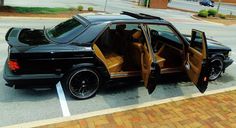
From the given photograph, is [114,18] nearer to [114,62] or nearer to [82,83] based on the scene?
[114,62]

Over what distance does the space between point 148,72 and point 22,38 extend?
244cm

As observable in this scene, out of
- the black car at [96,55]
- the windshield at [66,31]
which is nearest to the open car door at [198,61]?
the black car at [96,55]

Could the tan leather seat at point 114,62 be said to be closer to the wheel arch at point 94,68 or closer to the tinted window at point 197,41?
the wheel arch at point 94,68

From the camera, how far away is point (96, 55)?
16.4 feet

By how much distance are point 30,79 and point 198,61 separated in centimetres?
319

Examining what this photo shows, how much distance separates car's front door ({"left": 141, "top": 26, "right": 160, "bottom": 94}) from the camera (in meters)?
4.84

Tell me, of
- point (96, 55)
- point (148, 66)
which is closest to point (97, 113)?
point (96, 55)

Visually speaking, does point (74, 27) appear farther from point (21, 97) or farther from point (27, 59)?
point (21, 97)

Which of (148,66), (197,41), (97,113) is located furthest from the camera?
(197,41)

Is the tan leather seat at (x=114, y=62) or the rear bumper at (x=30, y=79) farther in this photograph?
the tan leather seat at (x=114, y=62)

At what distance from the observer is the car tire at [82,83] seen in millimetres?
4883

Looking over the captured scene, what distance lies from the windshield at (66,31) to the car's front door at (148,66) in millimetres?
1238

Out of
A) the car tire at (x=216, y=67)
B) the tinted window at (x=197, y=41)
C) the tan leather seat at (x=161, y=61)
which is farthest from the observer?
the car tire at (x=216, y=67)

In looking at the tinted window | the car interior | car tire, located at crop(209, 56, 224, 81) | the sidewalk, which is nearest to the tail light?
the sidewalk
